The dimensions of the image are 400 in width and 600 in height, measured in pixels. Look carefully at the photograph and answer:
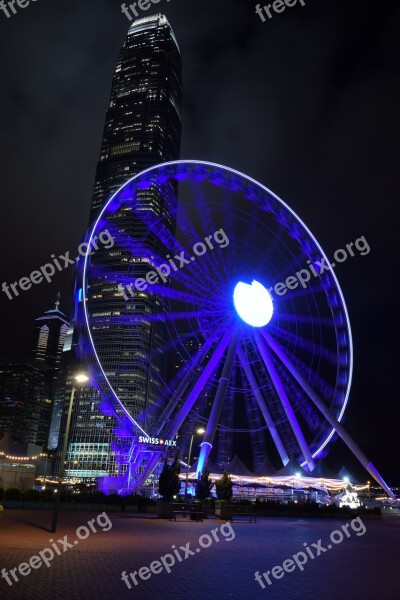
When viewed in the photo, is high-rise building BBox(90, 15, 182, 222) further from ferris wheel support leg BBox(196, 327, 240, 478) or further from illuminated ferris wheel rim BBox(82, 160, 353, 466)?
ferris wheel support leg BBox(196, 327, 240, 478)

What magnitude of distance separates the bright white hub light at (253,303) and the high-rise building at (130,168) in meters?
48.9

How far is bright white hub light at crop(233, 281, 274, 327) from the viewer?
33.6 metres

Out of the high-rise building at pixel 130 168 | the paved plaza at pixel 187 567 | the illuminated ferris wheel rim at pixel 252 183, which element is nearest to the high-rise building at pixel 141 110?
the high-rise building at pixel 130 168

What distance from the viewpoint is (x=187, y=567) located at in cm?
1041

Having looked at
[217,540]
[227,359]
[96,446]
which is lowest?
[217,540]

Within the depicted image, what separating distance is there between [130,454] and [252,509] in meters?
18.1

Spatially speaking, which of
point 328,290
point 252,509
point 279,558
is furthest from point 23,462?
point 279,558

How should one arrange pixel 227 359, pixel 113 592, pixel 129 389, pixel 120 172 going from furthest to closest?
pixel 120 172 → pixel 129 389 → pixel 227 359 → pixel 113 592

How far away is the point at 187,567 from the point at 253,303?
82.7 feet

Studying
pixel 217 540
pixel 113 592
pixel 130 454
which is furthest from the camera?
pixel 130 454

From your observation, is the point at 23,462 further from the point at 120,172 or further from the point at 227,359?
the point at 120,172

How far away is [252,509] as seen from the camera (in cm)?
2519

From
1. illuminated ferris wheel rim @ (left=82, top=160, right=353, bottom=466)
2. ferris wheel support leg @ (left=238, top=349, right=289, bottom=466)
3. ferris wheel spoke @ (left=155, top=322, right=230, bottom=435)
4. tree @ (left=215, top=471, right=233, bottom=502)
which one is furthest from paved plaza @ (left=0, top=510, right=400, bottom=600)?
ferris wheel support leg @ (left=238, top=349, right=289, bottom=466)

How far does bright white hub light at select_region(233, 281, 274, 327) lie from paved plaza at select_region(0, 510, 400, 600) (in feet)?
60.0
